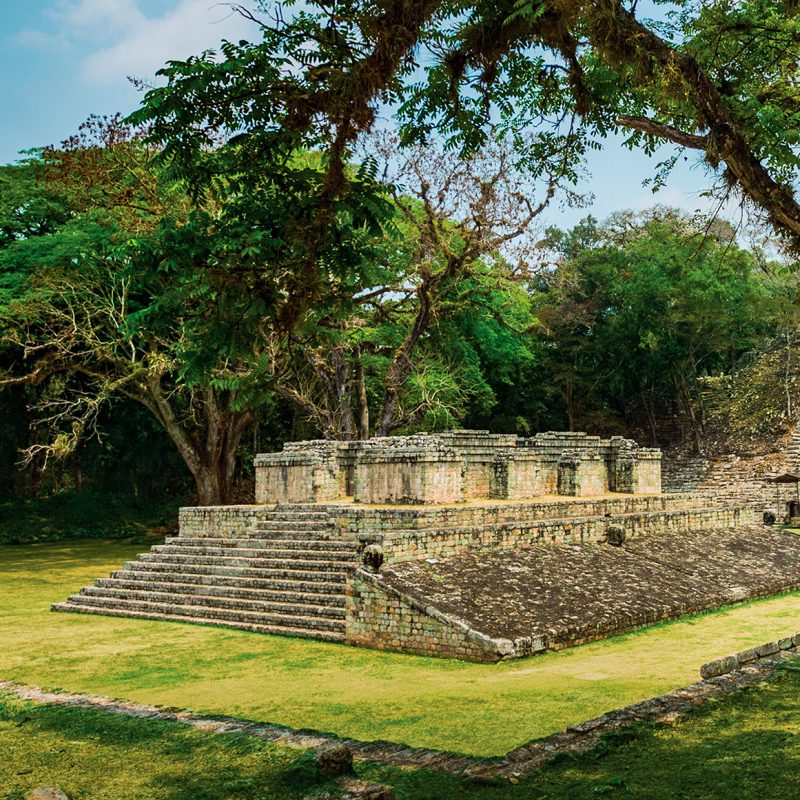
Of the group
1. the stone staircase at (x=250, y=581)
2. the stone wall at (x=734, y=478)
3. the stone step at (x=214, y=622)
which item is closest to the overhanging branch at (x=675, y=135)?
the stone staircase at (x=250, y=581)

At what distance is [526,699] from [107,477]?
25084mm

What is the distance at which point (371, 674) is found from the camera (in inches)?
350

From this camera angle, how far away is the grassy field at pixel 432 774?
4797 mm

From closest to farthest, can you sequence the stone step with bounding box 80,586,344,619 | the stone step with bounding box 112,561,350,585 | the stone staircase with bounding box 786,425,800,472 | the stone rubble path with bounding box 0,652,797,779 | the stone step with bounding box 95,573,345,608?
the stone rubble path with bounding box 0,652,797,779, the stone step with bounding box 80,586,344,619, the stone step with bounding box 95,573,345,608, the stone step with bounding box 112,561,350,585, the stone staircase with bounding box 786,425,800,472

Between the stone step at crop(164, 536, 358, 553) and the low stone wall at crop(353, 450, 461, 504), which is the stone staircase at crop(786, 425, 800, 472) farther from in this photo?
the stone step at crop(164, 536, 358, 553)

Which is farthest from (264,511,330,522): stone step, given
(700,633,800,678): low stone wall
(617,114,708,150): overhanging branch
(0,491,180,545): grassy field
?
(0,491,180,545): grassy field

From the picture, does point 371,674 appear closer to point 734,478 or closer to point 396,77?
point 396,77

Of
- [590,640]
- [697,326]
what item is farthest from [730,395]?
[590,640]

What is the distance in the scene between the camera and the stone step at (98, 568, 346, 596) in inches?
472

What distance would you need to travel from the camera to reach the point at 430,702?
752 centimetres

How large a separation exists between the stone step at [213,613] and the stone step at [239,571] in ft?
2.33

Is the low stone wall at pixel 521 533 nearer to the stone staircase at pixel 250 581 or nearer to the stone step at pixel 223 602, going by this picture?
the stone staircase at pixel 250 581

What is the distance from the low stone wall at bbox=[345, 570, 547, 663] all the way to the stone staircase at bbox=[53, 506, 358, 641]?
0.49 metres

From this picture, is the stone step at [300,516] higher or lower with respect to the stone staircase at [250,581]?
higher
